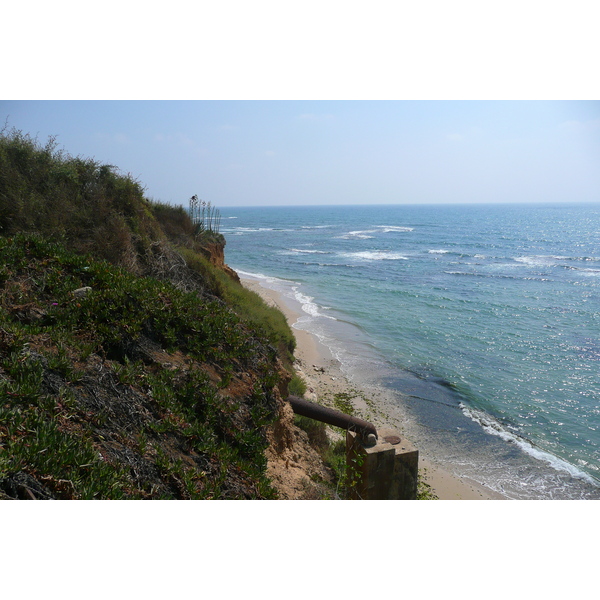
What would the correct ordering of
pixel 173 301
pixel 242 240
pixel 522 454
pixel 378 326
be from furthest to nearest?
1. pixel 242 240
2. pixel 378 326
3. pixel 522 454
4. pixel 173 301

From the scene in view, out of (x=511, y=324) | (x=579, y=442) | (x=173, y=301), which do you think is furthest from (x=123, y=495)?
(x=511, y=324)

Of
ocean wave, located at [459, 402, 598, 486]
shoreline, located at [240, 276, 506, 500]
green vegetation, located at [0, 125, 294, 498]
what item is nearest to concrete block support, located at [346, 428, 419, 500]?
green vegetation, located at [0, 125, 294, 498]

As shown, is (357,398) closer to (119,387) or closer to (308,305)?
(119,387)

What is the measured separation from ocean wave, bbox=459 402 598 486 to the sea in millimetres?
35

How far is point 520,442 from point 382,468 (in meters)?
7.47

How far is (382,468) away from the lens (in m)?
7.59

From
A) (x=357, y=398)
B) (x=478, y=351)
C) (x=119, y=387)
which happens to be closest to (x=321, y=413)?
(x=119, y=387)

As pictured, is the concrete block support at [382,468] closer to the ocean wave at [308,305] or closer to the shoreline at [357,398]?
the shoreline at [357,398]

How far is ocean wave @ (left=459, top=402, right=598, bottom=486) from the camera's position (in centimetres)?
1151

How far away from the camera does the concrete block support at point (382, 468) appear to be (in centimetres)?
744

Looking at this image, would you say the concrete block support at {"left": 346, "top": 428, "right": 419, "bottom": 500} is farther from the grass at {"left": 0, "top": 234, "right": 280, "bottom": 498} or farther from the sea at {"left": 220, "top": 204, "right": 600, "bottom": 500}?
the sea at {"left": 220, "top": 204, "right": 600, "bottom": 500}

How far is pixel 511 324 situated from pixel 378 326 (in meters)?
7.93

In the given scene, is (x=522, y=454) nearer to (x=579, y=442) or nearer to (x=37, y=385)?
(x=579, y=442)

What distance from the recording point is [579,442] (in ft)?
42.5
